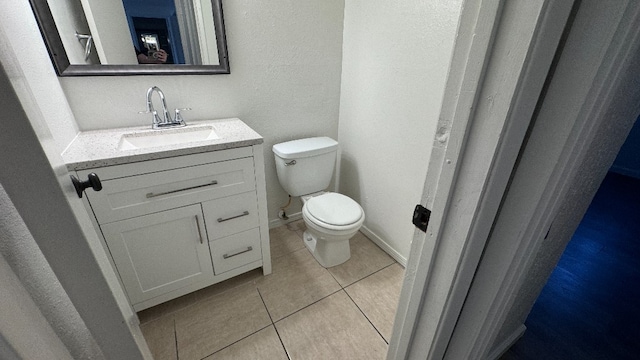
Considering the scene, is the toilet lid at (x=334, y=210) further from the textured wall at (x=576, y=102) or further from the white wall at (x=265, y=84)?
the textured wall at (x=576, y=102)

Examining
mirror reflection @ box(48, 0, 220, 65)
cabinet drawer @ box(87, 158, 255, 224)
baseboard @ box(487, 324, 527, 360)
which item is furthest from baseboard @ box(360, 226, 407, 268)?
mirror reflection @ box(48, 0, 220, 65)

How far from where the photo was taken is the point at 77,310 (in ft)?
1.36

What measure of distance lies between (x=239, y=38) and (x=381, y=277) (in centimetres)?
168

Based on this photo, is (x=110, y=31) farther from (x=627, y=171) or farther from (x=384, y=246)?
(x=627, y=171)

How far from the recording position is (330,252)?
5.32 feet

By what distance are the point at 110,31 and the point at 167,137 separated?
0.54m

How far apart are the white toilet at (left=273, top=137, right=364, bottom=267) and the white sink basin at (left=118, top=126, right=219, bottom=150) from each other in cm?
44

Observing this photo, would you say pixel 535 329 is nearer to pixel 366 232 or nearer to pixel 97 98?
pixel 366 232

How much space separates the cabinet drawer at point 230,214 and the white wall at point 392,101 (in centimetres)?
88

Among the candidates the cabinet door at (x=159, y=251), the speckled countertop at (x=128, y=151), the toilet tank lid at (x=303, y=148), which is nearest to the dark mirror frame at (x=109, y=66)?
the speckled countertop at (x=128, y=151)

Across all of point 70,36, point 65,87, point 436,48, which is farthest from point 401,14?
point 65,87

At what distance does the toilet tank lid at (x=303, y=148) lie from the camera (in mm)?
1628

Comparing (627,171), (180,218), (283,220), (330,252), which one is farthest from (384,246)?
(627,171)

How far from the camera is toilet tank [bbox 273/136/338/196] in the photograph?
65.0 inches
